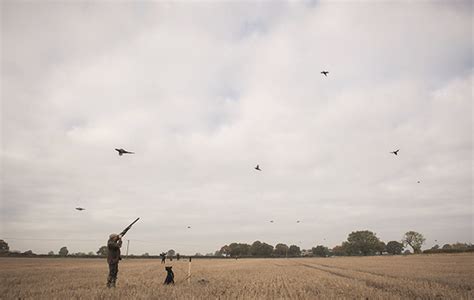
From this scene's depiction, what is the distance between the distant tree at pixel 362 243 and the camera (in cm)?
17275

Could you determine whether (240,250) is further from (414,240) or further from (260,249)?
(414,240)

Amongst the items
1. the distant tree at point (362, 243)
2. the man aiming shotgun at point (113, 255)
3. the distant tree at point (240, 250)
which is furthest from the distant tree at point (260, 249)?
the man aiming shotgun at point (113, 255)

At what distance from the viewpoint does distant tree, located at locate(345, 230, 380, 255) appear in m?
173

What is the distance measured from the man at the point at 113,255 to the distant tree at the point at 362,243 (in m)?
181

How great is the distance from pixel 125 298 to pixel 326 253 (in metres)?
207

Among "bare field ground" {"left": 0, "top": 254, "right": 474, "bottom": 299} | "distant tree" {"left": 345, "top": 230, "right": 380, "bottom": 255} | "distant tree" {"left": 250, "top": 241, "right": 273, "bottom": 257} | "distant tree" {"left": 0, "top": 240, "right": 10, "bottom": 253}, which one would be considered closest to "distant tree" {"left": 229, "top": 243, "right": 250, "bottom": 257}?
"distant tree" {"left": 250, "top": 241, "right": 273, "bottom": 257}

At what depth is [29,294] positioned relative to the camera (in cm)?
1267

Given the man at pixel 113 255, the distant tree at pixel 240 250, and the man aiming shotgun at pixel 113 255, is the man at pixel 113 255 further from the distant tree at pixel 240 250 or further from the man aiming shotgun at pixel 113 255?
the distant tree at pixel 240 250

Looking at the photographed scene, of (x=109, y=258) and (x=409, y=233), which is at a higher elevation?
Answer: (x=409, y=233)

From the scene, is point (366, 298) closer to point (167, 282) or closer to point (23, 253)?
point (167, 282)

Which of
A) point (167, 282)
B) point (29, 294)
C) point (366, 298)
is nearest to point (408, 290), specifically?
point (366, 298)

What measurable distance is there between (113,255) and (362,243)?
18318cm

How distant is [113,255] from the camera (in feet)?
50.1

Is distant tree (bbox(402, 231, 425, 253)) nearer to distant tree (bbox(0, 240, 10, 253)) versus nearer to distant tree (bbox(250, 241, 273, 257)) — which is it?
distant tree (bbox(250, 241, 273, 257))
